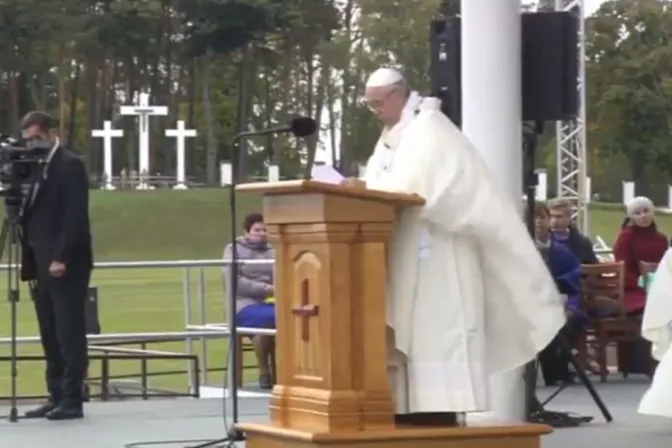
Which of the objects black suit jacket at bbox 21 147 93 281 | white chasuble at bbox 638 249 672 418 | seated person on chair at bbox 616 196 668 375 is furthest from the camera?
seated person on chair at bbox 616 196 668 375

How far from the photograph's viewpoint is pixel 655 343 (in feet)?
33.5

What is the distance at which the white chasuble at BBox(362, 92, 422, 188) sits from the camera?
7047 mm

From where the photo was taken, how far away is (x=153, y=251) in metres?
49.6

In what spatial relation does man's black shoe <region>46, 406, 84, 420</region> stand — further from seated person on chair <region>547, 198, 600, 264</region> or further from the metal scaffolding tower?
the metal scaffolding tower

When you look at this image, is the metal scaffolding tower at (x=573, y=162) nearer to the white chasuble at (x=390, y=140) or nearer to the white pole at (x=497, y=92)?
the white pole at (x=497, y=92)

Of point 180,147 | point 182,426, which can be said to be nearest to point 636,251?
point 182,426

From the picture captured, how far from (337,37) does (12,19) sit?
15.1m

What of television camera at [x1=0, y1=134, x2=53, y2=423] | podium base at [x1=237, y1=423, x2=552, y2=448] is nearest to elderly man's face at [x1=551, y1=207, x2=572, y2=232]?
television camera at [x1=0, y1=134, x2=53, y2=423]

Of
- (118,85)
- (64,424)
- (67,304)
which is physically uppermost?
(118,85)

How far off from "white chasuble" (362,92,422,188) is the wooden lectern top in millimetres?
375

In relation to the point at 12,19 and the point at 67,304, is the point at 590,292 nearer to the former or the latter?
the point at 67,304

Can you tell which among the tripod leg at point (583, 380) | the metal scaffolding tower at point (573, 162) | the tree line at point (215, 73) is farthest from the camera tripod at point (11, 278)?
the tree line at point (215, 73)

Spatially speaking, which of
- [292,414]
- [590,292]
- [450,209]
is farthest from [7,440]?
[590,292]

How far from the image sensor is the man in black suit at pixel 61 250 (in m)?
10.0
